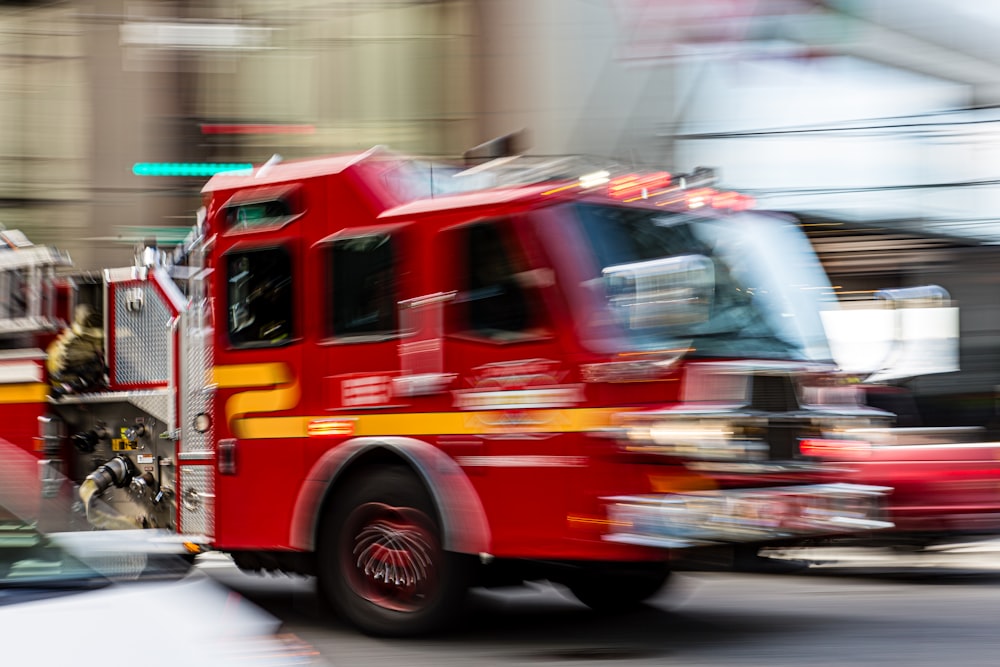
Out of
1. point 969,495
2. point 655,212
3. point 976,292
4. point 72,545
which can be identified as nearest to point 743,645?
point 655,212

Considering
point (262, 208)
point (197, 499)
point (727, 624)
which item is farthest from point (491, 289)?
point (727, 624)

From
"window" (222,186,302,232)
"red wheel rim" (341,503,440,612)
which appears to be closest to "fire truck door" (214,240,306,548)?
"window" (222,186,302,232)

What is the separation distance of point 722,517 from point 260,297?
317cm

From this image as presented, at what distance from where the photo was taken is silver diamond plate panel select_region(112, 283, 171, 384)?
28.5ft

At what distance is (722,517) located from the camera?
6.28 meters

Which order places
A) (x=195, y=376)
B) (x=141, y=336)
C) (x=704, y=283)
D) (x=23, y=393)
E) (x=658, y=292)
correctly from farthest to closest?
(x=141, y=336) → (x=23, y=393) → (x=195, y=376) → (x=704, y=283) → (x=658, y=292)

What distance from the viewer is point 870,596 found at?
9586mm

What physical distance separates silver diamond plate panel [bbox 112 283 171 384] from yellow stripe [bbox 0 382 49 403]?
486mm

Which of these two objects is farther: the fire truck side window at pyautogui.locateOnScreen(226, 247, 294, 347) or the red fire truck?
the fire truck side window at pyautogui.locateOnScreen(226, 247, 294, 347)

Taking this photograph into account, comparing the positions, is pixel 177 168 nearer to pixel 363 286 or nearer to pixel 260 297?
pixel 260 297

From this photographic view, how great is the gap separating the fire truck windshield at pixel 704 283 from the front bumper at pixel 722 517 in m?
0.72

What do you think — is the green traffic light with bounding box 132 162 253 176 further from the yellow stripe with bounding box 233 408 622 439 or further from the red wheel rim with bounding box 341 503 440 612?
the red wheel rim with bounding box 341 503 440 612

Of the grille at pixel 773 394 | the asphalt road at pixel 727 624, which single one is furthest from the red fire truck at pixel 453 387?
the asphalt road at pixel 727 624

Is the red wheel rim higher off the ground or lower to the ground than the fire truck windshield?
lower
